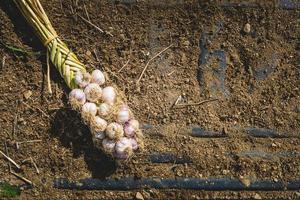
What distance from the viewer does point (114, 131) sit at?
6.10 ft

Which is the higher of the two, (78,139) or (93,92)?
(93,92)

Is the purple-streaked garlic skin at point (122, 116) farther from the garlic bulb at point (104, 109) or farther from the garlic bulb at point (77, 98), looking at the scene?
the garlic bulb at point (77, 98)

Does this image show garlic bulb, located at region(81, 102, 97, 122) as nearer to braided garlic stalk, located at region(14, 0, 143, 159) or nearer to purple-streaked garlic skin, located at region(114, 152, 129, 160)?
braided garlic stalk, located at region(14, 0, 143, 159)

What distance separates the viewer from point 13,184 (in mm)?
1994

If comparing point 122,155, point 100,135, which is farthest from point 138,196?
point 100,135

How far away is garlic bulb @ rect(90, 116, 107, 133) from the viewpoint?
1.87 m

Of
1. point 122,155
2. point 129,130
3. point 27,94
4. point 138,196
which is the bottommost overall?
point 138,196

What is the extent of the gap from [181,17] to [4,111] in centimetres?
85

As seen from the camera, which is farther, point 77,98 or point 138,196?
point 138,196

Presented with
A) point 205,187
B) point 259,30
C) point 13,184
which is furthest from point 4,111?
point 259,30

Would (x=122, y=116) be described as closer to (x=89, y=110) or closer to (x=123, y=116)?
(x=123, y=116)

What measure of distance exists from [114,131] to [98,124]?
0.23 ft

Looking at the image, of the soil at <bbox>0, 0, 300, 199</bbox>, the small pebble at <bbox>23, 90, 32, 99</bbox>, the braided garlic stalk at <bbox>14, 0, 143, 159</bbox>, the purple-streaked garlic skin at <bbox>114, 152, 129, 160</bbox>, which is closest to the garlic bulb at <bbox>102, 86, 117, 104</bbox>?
the braided garlic stalk at <bbox>14, 0, 143, 159</bbox>

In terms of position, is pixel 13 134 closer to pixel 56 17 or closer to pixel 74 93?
pixel 74 93
